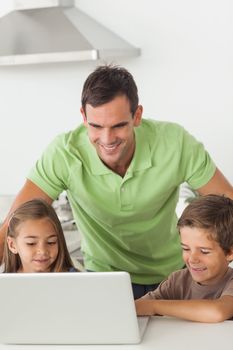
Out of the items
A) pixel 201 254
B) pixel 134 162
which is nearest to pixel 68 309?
pixel 201 254

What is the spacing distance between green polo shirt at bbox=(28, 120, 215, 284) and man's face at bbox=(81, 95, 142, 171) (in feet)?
0.33

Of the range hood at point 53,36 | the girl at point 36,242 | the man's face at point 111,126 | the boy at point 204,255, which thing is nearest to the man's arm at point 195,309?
the boy at point 204,255

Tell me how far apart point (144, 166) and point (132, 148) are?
Answer: 0.06 m

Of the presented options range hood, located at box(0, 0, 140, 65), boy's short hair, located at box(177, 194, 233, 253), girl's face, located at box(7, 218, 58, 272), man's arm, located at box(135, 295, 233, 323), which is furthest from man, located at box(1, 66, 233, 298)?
range hood, located at box(0, 0, 140, 65)

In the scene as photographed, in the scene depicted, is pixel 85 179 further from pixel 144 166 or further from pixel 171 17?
pixel 171 17

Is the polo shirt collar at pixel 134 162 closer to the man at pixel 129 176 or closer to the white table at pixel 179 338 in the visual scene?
the man at pixel 129 176

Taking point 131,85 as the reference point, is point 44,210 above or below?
below

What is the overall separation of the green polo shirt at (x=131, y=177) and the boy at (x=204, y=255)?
27 centimetres

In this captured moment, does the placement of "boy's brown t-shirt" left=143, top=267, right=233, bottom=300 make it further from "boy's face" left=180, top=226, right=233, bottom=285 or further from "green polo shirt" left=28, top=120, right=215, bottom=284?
"green polo shirt" left=28, top=120, right=215, bottom=284

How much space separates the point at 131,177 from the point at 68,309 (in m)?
0.66

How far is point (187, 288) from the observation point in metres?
1.72

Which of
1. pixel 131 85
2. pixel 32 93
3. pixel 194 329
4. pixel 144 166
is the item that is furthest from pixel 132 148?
pixel 32 93

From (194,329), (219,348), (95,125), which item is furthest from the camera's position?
(95,125)

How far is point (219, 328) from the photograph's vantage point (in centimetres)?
145
